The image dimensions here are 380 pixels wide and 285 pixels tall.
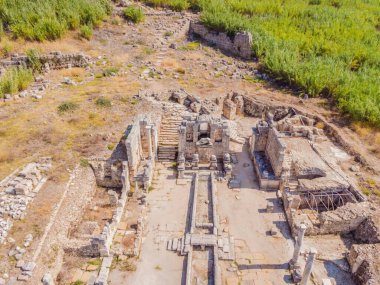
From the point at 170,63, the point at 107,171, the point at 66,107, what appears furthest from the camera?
the point at 170,63

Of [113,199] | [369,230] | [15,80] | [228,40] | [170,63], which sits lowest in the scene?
[113,199]

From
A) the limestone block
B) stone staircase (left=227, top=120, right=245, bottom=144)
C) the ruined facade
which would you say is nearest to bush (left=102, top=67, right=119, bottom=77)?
the ruined facade

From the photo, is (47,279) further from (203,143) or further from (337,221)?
(337,221)

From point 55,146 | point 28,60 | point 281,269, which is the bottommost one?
point 281,269

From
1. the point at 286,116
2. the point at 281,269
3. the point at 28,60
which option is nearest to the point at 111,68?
the point at 28,60

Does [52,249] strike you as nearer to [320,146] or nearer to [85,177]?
[85,177]

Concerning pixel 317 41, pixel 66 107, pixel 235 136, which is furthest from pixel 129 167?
pixel 317 41

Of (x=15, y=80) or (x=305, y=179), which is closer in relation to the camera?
(x=305, y=179)
